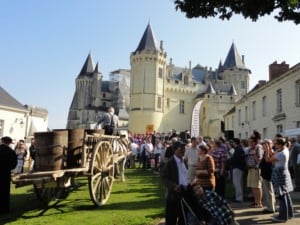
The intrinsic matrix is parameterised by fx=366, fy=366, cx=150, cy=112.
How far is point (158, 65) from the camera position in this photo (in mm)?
71375

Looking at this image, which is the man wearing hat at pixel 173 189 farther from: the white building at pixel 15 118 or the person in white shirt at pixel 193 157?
Answer: the white building at pixel 15 118

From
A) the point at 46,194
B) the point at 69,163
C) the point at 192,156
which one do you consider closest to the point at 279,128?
the point at 192,156

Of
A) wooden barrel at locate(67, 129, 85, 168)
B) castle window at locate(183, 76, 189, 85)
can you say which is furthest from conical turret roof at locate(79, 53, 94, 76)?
wooden barrel at locate(67, 129, 85, 168)

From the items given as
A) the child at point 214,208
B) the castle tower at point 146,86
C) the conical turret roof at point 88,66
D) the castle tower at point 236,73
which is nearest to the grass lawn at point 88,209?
the child at point 214,208

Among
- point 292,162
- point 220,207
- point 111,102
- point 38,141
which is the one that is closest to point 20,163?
point 38,141

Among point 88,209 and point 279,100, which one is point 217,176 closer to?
point 88,209

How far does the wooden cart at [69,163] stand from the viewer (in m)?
7.02

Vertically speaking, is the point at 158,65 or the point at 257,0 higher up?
the point at 158,65

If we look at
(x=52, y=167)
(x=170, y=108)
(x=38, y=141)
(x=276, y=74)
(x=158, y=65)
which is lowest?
(x=52, y=167)

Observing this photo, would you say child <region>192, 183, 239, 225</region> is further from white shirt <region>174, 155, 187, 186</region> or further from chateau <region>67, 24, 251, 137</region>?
chateau <region>67, 24, 251, 137</region>

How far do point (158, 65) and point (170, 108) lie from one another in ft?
34.1

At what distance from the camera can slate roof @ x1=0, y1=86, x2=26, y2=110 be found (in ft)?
92.4

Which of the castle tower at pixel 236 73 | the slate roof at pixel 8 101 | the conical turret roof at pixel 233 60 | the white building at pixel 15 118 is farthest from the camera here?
the conical turret roof at pixel 233 60

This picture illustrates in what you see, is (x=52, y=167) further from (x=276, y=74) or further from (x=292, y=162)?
(x=276, y=74)
